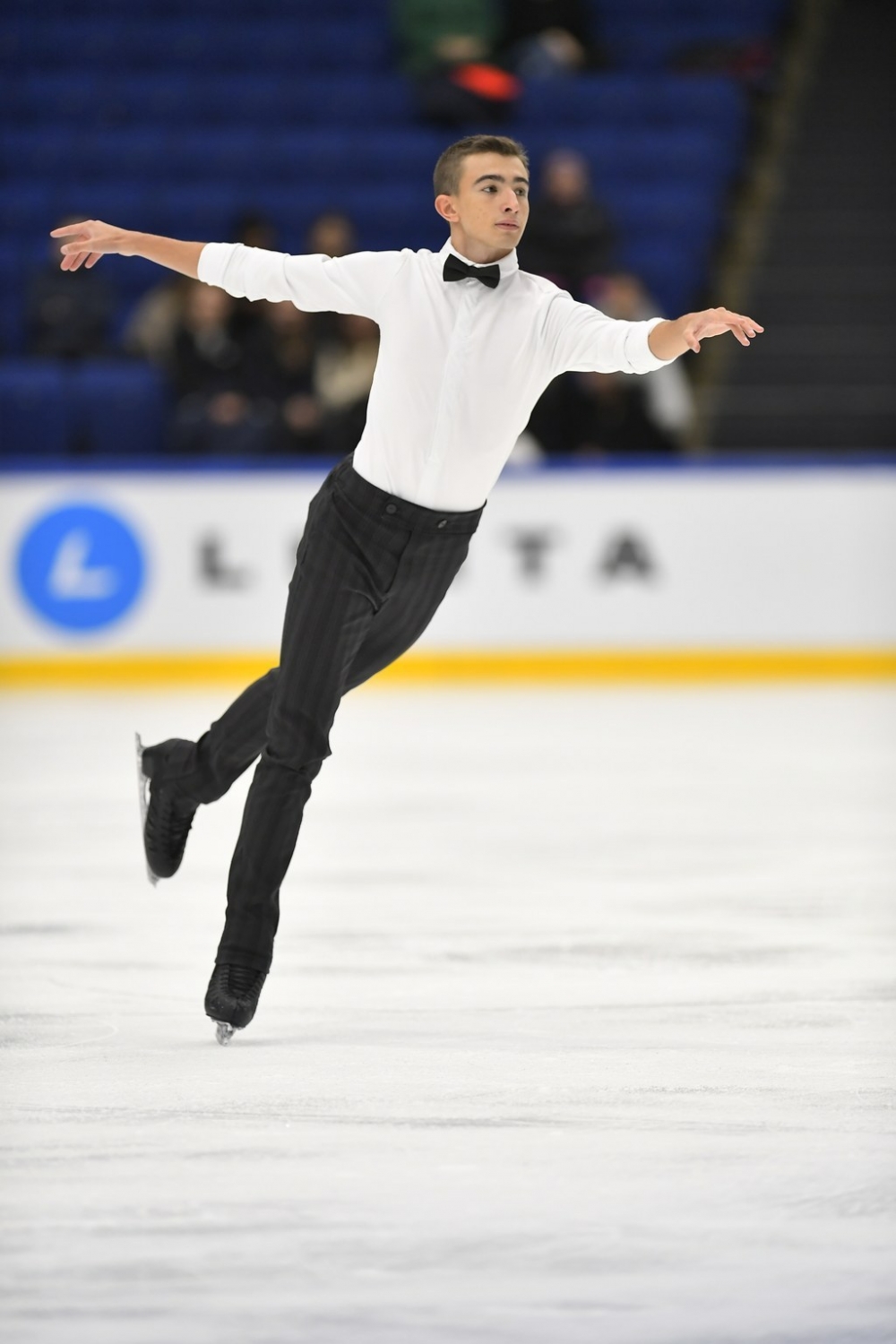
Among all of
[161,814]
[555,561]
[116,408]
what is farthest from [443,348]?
[116,408]

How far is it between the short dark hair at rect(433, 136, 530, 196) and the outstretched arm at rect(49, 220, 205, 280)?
0.42 metres

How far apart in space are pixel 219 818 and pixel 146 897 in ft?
4.32

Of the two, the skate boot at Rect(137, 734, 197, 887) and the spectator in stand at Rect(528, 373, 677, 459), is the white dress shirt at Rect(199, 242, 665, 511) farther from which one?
the spectator in stand at Rect(528, 373, 677, 459)

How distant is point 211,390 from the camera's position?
31.7 feet

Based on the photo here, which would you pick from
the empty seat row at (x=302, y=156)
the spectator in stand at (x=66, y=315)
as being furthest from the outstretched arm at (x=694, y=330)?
the empty seat row at (x=302, y=156)

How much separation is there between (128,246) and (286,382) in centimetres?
634

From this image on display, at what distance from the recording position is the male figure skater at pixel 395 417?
10.9 feet

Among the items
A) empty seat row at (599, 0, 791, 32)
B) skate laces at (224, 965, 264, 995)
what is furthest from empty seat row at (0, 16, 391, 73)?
skate laces at (224, 965, 264, 995)

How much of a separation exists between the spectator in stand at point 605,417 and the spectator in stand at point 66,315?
220 centimetres

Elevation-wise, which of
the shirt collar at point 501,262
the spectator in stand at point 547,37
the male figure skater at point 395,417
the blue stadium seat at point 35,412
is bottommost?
the male figure skater at point 395,417

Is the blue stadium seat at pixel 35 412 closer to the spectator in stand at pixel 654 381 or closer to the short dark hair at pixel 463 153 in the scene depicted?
the spectator in stand at pixel 654 381

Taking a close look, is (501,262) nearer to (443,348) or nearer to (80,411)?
(443,348)

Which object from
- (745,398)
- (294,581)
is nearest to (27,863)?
(294,581)

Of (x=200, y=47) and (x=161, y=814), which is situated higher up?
(x=200, y=47)
